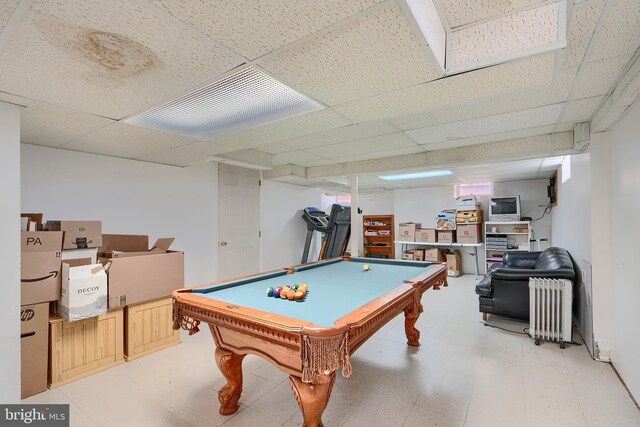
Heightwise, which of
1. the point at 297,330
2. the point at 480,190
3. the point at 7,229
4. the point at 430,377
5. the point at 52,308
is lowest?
the point at 430,377

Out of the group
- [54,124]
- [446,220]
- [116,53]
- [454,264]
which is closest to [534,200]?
[446,220]

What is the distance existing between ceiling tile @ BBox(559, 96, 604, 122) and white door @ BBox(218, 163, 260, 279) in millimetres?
4215

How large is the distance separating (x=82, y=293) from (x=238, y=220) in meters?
2.60

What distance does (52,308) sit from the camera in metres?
2.42

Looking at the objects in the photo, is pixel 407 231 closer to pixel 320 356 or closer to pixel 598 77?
pixel 598 77

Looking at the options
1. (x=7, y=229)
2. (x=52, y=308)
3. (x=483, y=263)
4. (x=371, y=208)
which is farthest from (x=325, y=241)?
(x=7, y=229)

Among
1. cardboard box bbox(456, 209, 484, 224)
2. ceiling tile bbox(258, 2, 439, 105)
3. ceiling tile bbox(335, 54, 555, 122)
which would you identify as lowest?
cardboard box bbox(456, 209, 484, 224)

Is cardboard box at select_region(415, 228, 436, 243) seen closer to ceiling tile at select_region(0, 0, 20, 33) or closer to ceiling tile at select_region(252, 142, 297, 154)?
ceiling tile at select_region(252, 142, 297, 154)

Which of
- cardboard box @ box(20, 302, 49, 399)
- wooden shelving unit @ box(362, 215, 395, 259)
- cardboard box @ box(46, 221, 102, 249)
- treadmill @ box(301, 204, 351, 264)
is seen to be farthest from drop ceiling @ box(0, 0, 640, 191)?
wooden shelving unit @ box(362, 215, 395, 259)

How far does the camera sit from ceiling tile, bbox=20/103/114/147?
78.6 inches

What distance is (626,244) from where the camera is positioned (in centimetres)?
214

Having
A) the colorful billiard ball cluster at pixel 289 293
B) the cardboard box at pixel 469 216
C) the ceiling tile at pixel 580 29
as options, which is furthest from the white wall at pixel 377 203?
the ceiling tile at pixel 580 29

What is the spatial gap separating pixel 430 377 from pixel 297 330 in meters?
1.65

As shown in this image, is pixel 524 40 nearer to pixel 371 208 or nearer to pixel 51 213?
pixel 51 213
